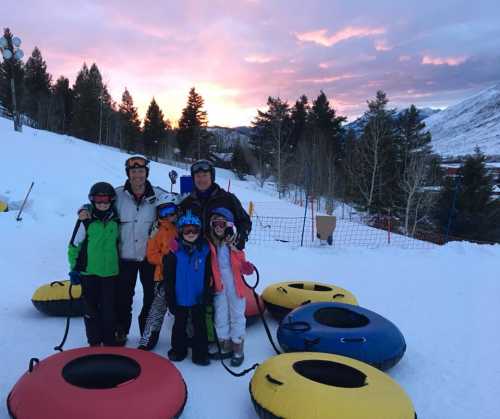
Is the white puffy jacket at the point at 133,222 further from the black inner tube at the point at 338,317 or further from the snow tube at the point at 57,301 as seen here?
the black inner tube at the point at 338,317

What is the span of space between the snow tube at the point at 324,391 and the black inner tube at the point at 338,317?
36.5 inches

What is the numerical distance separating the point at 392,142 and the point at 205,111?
20.0m

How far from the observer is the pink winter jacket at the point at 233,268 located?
3.40 metres

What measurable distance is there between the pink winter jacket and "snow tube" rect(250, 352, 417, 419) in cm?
72

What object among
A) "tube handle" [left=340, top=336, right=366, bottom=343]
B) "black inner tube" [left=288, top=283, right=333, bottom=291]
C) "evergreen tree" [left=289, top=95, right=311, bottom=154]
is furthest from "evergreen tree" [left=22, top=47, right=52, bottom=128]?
"tube handle" [left=340, top=336, right=366, bottom=343]

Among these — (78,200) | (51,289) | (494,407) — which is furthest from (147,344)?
(78,200)

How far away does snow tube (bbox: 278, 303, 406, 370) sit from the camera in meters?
3.32

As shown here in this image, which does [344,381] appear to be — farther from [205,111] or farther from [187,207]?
[205,111]

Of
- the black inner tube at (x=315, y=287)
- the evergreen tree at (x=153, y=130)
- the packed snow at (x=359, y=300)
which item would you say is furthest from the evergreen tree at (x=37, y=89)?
the black inner tube at (x=315, y=287)

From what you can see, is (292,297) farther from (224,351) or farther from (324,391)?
(324,391)

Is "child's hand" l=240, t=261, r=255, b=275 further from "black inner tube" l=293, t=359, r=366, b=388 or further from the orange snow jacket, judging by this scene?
"black inner tube" l=293, t=359, r=366, b=388

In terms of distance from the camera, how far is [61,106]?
42.2 metres

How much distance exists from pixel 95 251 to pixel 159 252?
51cm

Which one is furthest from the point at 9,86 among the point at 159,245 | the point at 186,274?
the point at 186,274
